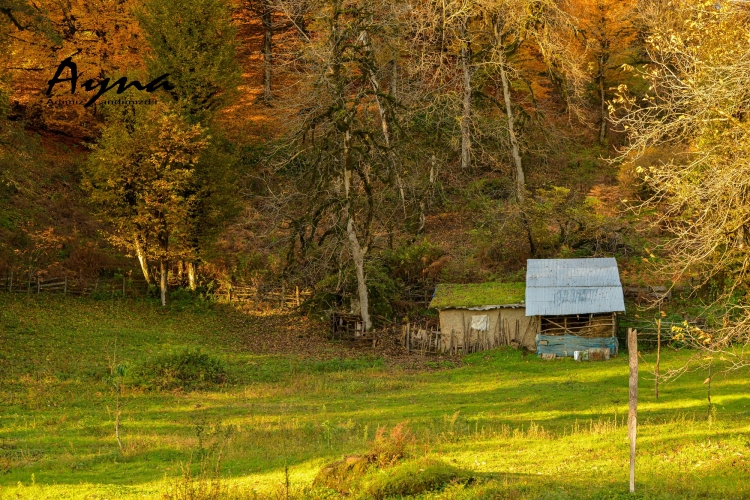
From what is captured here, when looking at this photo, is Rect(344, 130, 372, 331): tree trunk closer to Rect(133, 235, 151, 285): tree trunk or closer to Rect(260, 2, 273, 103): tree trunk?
Rect(133, 235, 151, 285): tree trunk

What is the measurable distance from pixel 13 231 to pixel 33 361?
15024 mm

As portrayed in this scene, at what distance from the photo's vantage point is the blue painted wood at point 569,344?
36.1 meters

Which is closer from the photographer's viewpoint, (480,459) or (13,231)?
(480,459)

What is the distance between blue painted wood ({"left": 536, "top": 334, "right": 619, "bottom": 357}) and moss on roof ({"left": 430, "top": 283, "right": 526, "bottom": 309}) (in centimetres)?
209

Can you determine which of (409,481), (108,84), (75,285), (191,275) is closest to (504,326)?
(191,275)

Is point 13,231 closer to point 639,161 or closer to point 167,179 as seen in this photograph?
point 167,179

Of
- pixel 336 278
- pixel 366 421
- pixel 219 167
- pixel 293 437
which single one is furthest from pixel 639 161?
pixel 293 437

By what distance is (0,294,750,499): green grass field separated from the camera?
1575 cm

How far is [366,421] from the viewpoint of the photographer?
24.1 metres

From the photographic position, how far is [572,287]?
37406mm

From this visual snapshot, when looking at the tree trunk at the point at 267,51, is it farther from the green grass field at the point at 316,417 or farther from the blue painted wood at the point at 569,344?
the blue painted wood at the point at 569,344

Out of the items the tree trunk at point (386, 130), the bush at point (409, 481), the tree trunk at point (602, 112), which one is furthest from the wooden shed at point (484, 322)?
the bush at point (409, 481)

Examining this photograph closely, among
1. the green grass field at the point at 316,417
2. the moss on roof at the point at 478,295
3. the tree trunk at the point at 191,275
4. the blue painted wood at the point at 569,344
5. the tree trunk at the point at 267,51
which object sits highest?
the tree trunk at the point at 267,51

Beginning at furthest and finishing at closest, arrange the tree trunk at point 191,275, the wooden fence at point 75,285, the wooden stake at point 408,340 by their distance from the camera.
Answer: the tree trunk at point 191,275, the wooden fence at point 75,285, the wooden stake at point 408,340
